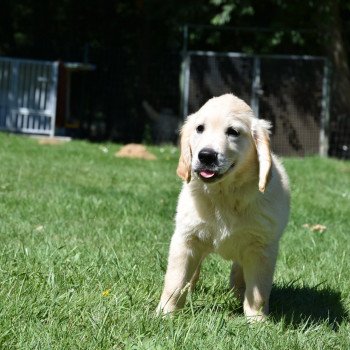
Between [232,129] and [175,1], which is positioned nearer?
[232,129]

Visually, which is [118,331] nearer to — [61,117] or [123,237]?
[123,237]

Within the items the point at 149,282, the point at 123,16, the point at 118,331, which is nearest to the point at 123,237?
the point at 149,282

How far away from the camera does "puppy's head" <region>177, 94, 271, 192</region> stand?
10.3ft

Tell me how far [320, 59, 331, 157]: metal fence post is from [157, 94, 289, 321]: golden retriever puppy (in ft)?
37.1

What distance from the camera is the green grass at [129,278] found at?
9.22ft

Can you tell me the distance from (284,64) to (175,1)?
10.8ft

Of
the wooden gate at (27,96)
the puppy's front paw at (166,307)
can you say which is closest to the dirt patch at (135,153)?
the wooden gate at (27,96)

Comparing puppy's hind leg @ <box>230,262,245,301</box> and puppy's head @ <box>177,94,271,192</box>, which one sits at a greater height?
puppy's head @ <box>177,94,271,192</box>

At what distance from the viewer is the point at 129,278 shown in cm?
364

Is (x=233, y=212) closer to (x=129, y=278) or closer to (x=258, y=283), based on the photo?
(x=258, y=283)

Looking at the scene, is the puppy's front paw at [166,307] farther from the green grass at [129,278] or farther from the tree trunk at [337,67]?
the tree trunk at [337,67]

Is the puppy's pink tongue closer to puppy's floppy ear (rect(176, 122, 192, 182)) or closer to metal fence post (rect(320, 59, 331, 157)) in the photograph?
puppy's floppy ear (rect(176, 122, 192, 182))

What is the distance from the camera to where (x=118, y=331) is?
282 centimetres

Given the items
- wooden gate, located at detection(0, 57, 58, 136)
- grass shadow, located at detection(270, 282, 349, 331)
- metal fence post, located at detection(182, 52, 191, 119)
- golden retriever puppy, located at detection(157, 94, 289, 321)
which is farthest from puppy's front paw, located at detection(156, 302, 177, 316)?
wooden gate, located at detection(0, 57, 58, 136)
